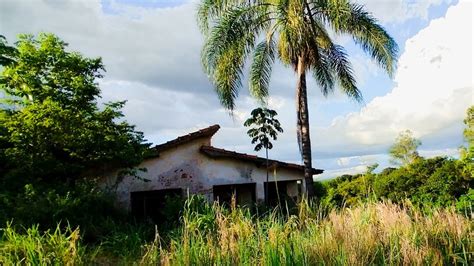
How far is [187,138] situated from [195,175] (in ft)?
4.37

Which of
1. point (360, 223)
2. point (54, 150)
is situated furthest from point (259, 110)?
point (360, 223)

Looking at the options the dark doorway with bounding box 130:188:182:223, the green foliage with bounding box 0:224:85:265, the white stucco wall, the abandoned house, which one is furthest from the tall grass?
the dark doorway with bounding box 130:188:182:223

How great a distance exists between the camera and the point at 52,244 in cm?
593

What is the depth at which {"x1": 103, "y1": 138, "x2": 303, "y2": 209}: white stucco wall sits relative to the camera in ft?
44.8

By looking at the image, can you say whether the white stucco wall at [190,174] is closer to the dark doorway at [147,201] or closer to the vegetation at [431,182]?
the dark doorway at [147,201]

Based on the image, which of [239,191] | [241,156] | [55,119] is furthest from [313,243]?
[239,191]

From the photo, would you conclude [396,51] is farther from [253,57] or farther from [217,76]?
[217,76]

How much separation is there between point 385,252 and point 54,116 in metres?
8.18

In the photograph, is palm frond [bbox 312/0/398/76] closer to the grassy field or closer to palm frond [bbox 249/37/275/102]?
palm frond [bbox 249/37/275/102]

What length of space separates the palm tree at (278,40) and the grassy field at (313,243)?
8.28m

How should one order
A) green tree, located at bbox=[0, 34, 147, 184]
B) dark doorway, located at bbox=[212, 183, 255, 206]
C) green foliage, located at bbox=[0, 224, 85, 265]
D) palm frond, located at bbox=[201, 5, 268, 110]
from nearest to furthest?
1. green foliage, located at bbox=[0, 224, 85, 265]
2. green tree, located at bbox=[0, 34, 147, 184]
3. palm frond, located at bbox=[201, 5, 268, 110]
4. dark doorway, located at bbox=[212, 183, 255, 206]

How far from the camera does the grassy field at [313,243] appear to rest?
4.46m

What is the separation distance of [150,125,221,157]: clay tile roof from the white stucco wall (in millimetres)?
212

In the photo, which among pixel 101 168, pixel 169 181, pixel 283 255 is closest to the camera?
pixel 283 255
